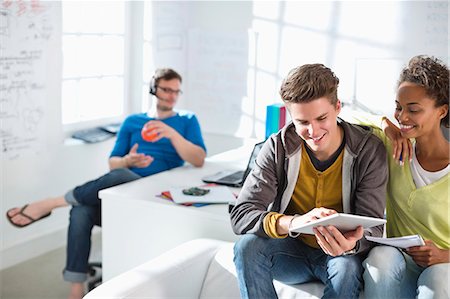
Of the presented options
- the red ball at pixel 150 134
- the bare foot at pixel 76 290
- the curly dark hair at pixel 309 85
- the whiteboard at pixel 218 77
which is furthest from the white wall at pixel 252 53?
the curly dark hair at pixel 309 85

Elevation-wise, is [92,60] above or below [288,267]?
above

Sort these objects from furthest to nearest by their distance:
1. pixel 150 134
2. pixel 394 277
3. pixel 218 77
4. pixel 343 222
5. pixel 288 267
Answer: pixel 218 77 < pixel 150 134 < pixel 288 267 < pixel 394 277 < pixel 343 222

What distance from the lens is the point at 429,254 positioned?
2.04 meters

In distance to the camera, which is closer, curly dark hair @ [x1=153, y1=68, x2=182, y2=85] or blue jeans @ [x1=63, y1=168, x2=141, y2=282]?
blue jeans @ [x1=63, y1=168, x2=141, y2=282]

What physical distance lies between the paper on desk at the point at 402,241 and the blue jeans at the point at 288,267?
0.09 metres

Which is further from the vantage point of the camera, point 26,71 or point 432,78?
point 26,71

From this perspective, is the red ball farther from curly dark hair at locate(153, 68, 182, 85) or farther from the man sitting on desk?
curly dark hair at locate(153, 68, 182, 85)

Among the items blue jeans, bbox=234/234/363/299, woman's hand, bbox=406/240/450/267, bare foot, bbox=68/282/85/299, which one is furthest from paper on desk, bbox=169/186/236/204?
woman's hand, bbox=406/240/450/267

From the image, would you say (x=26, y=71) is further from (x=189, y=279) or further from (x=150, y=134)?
(x=189, y=279)

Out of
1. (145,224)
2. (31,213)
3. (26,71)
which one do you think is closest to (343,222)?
(145,224)

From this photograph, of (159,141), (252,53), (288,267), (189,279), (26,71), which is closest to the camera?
(288,267)

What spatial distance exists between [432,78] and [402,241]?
1.74 ft

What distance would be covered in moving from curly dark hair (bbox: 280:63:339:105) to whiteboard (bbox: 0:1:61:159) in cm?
211

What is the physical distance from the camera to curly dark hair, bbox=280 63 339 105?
6.69 ft
